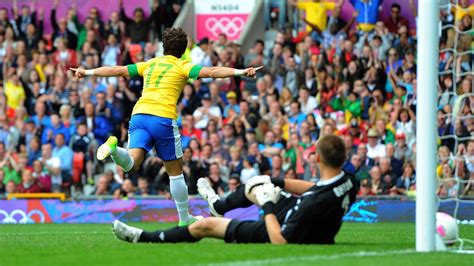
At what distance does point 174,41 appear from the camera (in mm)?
13656

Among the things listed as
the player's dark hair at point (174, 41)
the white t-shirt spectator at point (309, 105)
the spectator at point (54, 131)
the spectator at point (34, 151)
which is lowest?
the spectator at point (34, 151)

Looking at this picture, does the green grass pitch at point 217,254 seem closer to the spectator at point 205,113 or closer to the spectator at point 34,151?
the spectator at point 205,113

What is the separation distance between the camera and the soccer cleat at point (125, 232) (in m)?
11.4

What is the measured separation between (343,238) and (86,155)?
11.6m

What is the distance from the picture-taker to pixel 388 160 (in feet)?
69.4

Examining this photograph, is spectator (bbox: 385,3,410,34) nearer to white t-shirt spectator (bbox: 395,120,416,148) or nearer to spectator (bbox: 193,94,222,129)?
Result: white t-shirt spectator (bbox: 395,120,416,148)

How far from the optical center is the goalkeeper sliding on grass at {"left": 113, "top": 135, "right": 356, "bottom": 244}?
10.6m

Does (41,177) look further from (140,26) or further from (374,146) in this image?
(374,146)

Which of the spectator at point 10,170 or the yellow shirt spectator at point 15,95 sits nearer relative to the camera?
the spectator at point 10,170

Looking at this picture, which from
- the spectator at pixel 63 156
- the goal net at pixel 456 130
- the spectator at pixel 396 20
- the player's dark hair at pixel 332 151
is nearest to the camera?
the player's dark hair at pixel 332 151

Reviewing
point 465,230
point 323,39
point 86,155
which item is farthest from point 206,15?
point 465,230

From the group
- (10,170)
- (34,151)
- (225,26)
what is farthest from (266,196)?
(225,26)

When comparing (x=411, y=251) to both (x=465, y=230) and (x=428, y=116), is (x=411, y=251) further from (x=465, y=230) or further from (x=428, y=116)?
(x=465, y=230)

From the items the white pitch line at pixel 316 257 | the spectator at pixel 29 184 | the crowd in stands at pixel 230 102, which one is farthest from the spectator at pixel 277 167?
the white pitch line at pixel 316 257
